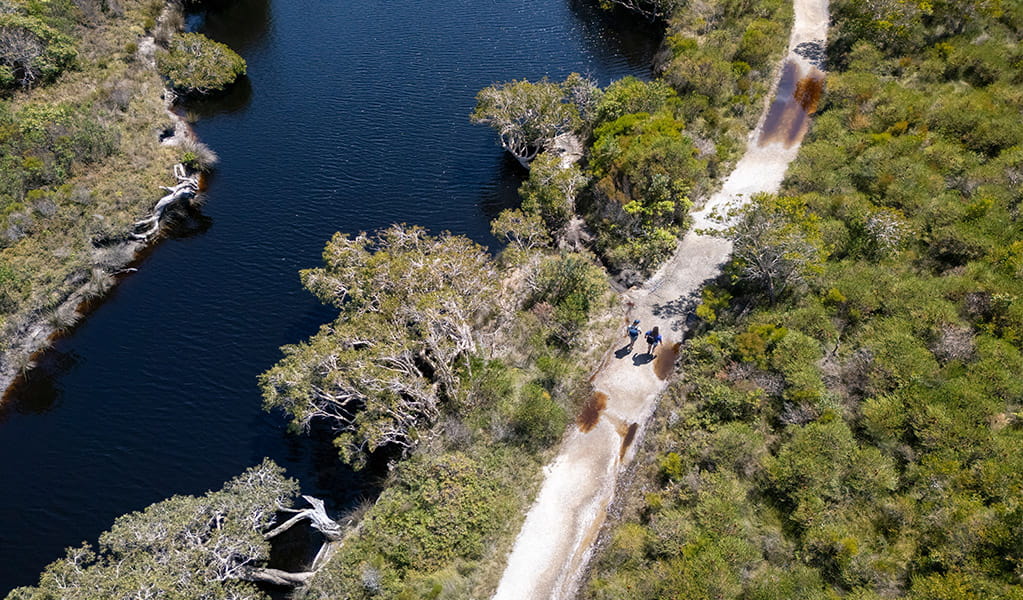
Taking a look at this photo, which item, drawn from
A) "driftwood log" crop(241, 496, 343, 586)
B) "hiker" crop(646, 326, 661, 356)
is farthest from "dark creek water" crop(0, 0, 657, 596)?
"hiker" crop(646, 326, 661, 356)

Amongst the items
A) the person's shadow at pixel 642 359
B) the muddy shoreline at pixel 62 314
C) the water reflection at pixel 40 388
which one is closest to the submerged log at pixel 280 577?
the water reflection at pixel 40 388

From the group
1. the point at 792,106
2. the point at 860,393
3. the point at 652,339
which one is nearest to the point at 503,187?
the point at 652,339

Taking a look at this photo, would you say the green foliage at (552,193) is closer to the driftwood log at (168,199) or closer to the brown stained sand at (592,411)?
the brown stained sand at (592,411)

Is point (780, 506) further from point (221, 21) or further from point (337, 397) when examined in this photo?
point (221, 21)

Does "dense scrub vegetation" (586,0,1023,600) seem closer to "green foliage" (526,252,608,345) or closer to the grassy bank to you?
"green foliage" (526,252,608,345)

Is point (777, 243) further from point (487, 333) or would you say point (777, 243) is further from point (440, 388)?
point (440, 388)

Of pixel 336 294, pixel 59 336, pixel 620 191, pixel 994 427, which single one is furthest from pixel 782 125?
pixel 59 336
